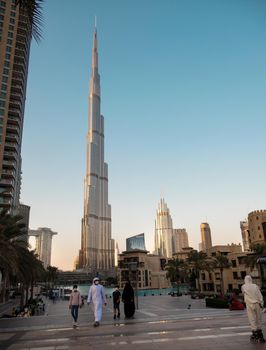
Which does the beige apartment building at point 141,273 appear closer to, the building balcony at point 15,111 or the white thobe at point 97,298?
the building balcony at point 15,111

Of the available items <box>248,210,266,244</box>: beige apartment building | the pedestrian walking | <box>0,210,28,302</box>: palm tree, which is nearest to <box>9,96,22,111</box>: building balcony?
<box>0,210,28,302</box>: palm tree

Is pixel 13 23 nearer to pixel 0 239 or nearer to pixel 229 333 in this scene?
pixel 0 239

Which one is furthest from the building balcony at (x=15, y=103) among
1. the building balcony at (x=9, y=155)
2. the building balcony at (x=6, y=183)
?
the building balcony at (x=6, y=183)

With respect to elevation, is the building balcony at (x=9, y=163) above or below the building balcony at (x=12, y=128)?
below

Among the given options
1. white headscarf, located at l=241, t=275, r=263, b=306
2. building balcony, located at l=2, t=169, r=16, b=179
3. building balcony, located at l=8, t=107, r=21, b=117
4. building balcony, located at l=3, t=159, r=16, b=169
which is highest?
building balcony, located at l=8, t=107, r=21, b=117

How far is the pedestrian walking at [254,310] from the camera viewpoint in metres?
7.57

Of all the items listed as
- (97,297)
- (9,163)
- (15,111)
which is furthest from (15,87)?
(97,297)

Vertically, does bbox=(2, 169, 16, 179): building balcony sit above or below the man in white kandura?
above

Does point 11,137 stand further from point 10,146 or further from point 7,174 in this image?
point 7,174

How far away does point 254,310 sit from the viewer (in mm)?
7980

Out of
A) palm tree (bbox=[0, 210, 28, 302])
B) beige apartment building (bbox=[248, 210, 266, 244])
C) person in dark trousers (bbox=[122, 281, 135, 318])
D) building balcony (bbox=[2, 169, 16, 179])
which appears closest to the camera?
person in dark trousers (bbox=[122, 281, 135, 318])

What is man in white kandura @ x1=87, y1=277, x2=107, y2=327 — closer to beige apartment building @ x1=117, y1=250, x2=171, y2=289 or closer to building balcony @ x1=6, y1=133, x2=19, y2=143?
building balcony @ x1=6, y1=133, x2=19, y2=143

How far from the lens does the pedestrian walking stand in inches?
298

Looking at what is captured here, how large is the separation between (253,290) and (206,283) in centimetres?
7356
